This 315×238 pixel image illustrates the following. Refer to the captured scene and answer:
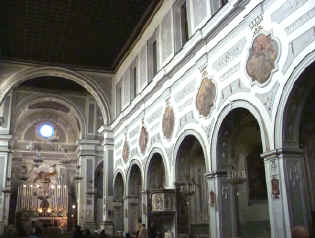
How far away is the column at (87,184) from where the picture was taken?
2360 centimetres

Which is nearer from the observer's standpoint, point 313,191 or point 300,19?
point 300,19

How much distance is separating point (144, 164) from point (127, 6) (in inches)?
247

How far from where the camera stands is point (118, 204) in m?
19.7

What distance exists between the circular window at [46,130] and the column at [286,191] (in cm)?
2348

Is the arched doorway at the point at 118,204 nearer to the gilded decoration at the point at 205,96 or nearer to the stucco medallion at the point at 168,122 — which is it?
the stucco medallion at the point at 168,122

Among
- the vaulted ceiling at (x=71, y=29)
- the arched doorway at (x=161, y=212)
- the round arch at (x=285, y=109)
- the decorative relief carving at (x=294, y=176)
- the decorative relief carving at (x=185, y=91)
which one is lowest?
the arched doorway at (x=161, y=212)

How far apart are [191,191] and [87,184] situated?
1308cm

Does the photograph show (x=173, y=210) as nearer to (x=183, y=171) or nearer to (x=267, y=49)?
(x=183, y=171)

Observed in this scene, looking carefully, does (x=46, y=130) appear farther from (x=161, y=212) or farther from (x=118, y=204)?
(x=161, y=212)

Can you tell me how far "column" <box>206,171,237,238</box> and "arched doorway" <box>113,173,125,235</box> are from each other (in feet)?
31.1

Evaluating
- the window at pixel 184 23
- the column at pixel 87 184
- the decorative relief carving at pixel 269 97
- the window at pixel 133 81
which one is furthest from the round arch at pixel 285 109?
the column at pixel 87 184

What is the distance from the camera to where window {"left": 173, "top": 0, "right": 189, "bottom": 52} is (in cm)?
1370

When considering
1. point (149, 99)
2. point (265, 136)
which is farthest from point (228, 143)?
point (149, 99)

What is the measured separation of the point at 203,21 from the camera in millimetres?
Answer: 11719
